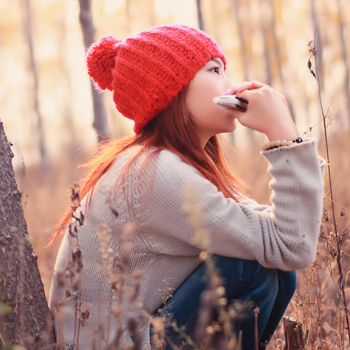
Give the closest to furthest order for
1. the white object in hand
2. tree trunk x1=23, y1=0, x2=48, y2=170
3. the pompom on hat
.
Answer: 1. the white object in hand
2. the pompom on hat
3. tree trunk x1=23, y1=0, x2=48, y2=170

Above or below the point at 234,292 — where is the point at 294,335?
below

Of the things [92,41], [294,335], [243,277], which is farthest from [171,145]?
[92,41]

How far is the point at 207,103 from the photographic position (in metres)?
1.71

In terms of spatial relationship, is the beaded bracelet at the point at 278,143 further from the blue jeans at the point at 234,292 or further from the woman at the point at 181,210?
the blue jeans at the point at 234,292

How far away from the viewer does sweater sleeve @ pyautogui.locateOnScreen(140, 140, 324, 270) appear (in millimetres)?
1399

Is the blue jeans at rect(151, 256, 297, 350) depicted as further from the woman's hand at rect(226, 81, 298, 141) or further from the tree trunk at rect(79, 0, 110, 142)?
the tree trunk at rect(79, 0, 110, 142)

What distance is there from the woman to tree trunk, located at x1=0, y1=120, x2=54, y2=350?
84 mm

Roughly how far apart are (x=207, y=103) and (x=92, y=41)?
5.26 ft

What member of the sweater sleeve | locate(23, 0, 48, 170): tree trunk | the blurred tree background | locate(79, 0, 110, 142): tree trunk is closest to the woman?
the sweater sleeve

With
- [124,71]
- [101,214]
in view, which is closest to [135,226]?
[101,214]

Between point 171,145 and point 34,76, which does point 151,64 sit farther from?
point 34,76

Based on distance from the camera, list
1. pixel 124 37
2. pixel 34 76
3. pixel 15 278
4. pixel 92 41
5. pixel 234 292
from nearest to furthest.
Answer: pixel 15 278
pixel 234 292
pixel 92 41
pixel 34 76
pixel 124 37

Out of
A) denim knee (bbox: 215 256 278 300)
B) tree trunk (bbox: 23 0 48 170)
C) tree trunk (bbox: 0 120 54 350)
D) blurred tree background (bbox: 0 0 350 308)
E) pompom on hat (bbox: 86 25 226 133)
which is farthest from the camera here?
blurred tree background (bbox: 0 0 350 308)

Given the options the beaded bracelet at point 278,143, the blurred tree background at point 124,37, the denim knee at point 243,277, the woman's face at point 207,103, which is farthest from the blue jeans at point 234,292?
the blurred tree background at point 124,37
